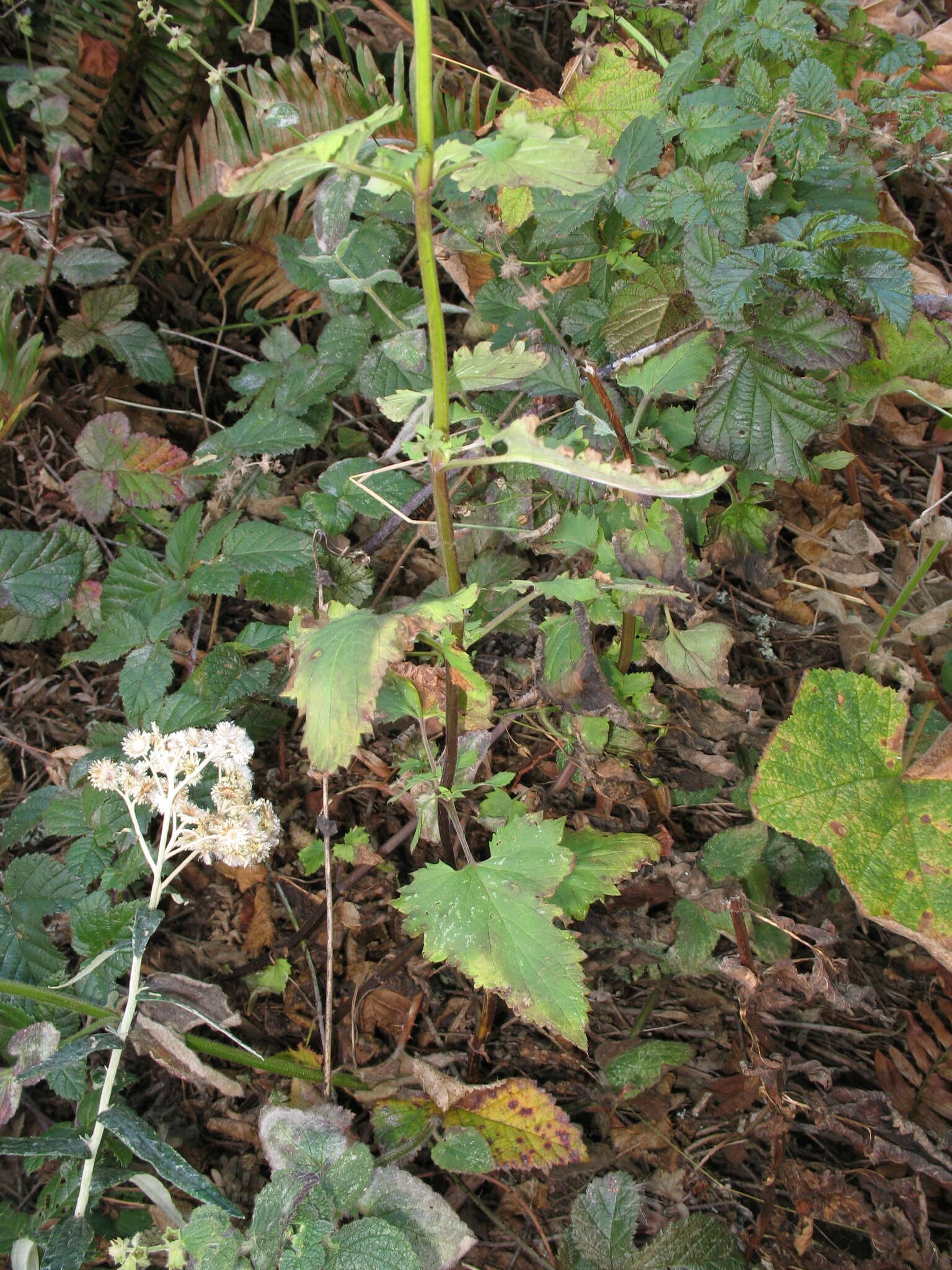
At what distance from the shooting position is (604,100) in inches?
72.0

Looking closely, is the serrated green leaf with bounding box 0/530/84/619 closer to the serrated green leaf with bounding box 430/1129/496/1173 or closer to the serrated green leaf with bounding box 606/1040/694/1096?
the serrated green leaf with bounding box 430/1129/496/1173

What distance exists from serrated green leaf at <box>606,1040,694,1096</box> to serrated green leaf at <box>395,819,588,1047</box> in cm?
48

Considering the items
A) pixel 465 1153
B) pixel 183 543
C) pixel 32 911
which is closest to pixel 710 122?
pixel 183 543

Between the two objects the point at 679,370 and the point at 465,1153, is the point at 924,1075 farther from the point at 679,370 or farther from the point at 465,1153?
the point at 679,370

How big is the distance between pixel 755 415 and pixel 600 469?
2.86ft

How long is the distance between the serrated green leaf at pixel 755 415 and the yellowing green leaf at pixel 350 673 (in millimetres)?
860

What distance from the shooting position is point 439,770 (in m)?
1.57

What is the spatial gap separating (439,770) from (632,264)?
1.13 meters

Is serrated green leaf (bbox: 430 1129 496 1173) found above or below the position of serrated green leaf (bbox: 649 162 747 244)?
below

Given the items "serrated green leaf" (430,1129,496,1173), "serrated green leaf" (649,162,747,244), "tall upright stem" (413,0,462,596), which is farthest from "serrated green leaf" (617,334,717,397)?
"serrated green leaf" (430,1129,496,1173)

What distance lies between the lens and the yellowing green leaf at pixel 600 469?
3.26 feet

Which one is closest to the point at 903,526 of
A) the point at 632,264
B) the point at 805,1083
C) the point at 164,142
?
the point at 632,264

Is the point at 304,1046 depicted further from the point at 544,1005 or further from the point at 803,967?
the point at 803,967

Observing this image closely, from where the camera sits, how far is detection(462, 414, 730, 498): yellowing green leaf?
39.1 inches
